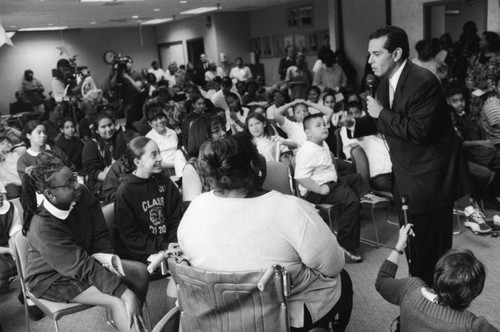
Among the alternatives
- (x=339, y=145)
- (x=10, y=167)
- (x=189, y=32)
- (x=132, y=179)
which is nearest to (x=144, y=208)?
(x=132, y=179)

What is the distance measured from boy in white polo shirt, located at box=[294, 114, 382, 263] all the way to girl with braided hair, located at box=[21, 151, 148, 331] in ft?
5.03

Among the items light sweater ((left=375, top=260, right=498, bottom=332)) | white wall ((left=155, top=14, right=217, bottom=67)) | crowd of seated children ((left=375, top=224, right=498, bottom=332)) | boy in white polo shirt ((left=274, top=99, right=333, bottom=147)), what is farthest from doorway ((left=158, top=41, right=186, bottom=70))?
crowd of seated children ((left=375, top=224, right=498, bottom=332))

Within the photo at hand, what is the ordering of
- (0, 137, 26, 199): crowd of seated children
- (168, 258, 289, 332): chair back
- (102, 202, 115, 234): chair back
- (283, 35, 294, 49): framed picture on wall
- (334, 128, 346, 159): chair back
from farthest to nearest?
1. (283, 35, 294, 49): framed picture on wall
2. (334, 128, 346, 159): chair back
3. (0, 137, 26, 199): crowd of seated children
4. (102, 202, 115, 234): chair back
5. (168, 258, 289, 332): chair back

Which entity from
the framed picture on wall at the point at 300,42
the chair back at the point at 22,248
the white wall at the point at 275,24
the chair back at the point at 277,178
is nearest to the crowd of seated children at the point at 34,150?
the chair back at the point at 22,248

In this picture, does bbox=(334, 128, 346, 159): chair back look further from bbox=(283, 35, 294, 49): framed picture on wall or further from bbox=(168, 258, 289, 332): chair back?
bbox=(283, 35, 294, 49): framed picture on wall

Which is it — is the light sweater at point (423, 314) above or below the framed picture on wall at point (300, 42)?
below

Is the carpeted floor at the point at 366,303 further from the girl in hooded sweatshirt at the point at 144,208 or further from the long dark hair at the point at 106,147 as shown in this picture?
the long dark hair at the point at 106,147

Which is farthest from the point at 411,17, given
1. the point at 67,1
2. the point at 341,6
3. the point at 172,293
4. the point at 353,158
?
the point at 172,293

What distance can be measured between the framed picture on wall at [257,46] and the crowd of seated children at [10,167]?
10.7m

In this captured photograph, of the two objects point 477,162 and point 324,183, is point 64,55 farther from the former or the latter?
point 477,162

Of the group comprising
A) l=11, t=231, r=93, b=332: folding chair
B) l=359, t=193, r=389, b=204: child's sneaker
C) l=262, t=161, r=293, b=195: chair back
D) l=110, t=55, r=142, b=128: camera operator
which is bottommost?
l=359, t=193, r=389, b=204: child's sneaker

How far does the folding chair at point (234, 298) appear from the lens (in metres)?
1.54

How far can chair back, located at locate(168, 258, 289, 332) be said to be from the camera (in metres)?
1.54

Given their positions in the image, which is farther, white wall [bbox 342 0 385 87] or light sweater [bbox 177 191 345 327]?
white wall [bbox 342 0 385 87]
